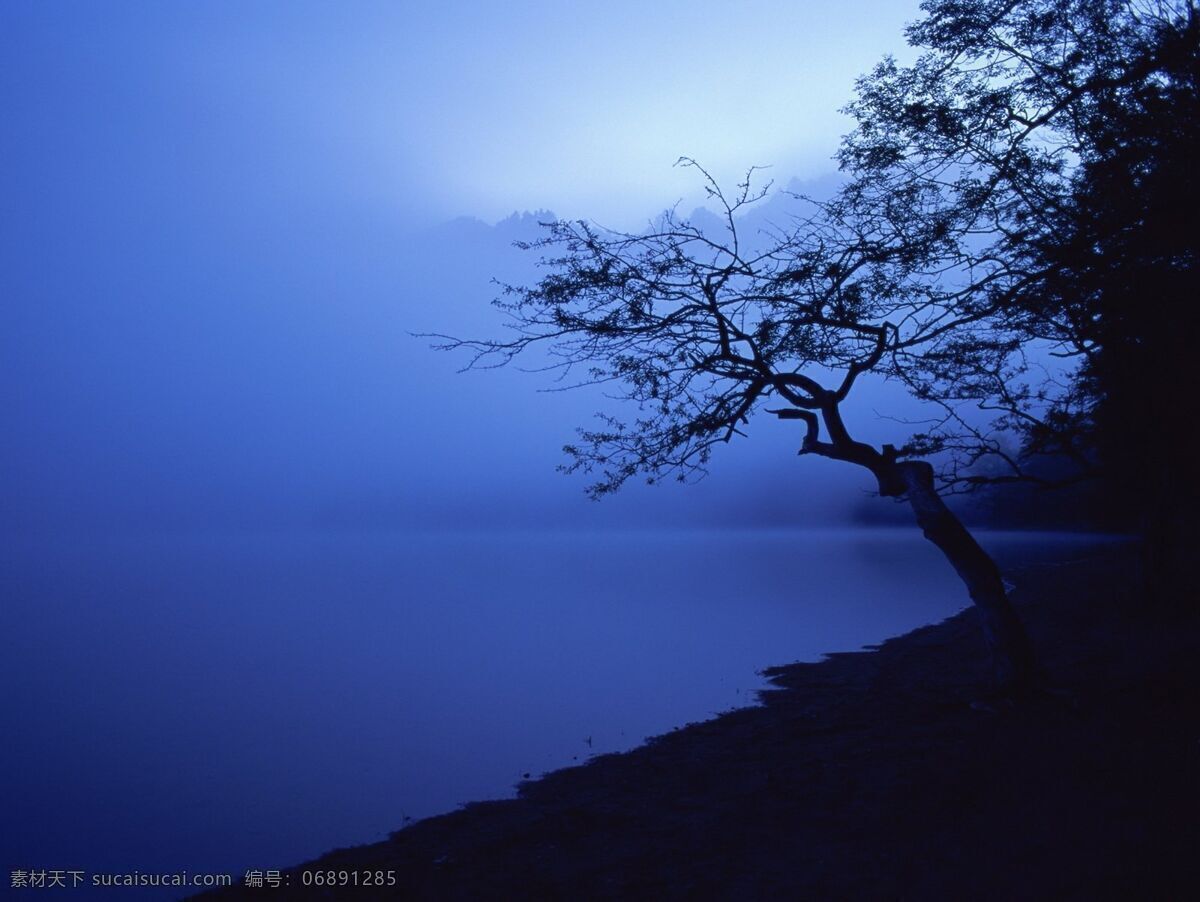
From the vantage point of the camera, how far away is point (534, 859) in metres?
6.55

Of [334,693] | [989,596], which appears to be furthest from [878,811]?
[334,693]

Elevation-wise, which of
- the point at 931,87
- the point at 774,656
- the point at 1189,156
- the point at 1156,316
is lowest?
the point at 774,656

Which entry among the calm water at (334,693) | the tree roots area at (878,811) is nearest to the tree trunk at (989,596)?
the tree roots area at (878,811)

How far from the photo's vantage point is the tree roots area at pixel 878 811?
4.96 metres

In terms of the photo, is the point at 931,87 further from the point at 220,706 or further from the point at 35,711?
the point at 35,711

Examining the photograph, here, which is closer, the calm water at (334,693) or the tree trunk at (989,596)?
the tree trunk at (989,596)

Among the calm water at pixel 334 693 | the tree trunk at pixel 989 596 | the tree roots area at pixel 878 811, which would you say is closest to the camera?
the tree roots area at pixel 878 811

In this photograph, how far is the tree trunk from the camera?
849cm

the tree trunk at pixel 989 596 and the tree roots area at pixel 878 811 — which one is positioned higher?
the tree trunk at pixel 989 596

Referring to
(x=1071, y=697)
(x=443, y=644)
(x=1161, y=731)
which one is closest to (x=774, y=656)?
(x=443, y=644)

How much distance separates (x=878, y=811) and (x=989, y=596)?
3214mm

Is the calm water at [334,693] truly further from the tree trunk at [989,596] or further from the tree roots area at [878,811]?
the tree trunk at [989,596]

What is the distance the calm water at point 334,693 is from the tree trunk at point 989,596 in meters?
5.44

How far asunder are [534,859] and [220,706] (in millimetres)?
11778
